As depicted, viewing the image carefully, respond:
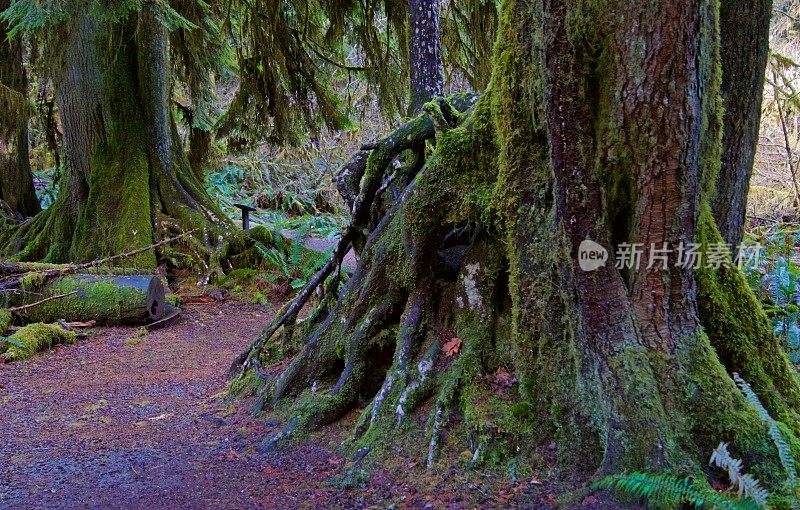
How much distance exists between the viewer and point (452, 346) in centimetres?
423

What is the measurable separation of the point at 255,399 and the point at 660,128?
392 cm

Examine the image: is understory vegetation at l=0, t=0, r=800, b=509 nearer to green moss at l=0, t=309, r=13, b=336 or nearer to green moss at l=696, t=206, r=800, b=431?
green moss at l=696, t=206, r=800, b=431

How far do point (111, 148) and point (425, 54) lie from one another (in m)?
6.37

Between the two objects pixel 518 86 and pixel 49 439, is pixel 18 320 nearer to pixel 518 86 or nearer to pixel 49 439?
→ pixel 49 439

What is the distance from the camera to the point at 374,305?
4.80m

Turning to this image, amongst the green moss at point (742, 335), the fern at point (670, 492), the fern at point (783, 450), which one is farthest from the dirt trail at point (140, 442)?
the green moss at point (742, 335)

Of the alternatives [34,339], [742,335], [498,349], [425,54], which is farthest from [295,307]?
[34,339]

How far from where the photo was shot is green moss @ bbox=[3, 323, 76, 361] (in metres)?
7.45

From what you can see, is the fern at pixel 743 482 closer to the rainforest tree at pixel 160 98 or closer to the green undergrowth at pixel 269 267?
the green undergrowth at pixel 269 267

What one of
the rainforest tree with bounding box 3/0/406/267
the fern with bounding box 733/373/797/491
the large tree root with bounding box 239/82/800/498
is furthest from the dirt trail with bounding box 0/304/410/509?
the rainforest tree with bounding box 3/0/406/267

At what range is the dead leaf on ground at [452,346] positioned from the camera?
4.21m

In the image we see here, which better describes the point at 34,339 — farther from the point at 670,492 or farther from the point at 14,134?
the point at 670,492

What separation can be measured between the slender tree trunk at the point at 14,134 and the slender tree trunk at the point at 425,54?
7517 millimetres

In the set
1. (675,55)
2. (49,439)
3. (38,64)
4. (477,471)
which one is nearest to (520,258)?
(477,471)
